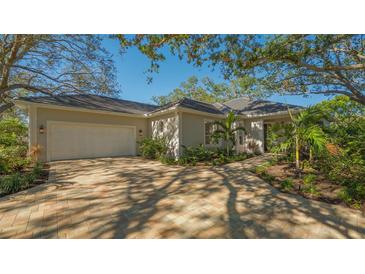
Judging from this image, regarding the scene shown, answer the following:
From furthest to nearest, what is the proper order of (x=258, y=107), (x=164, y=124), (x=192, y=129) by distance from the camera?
(x=258, y=107)
(x=164, y=124)
(x=192, y=129)

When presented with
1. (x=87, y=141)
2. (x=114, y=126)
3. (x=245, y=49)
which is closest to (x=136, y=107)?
(x=114, y=126)

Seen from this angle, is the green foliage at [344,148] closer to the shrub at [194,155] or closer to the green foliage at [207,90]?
the shrub at [194,155]

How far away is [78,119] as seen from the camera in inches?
401

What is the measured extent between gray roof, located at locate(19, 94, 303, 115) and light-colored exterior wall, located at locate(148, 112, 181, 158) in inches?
26.0

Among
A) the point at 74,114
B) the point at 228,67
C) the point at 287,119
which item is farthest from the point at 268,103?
the point at 74,114

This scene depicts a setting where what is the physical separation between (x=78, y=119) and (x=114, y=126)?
212 centimetres

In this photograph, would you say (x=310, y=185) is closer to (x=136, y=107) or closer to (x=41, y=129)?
(x=41, y=129)

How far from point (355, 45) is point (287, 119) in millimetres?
6354

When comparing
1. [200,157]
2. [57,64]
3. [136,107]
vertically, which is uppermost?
[57,64]

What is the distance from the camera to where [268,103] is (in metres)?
14.2

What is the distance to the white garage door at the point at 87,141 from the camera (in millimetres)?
9547

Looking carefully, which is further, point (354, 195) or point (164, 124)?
point (164, 124)

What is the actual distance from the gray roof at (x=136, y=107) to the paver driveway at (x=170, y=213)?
6358mm
